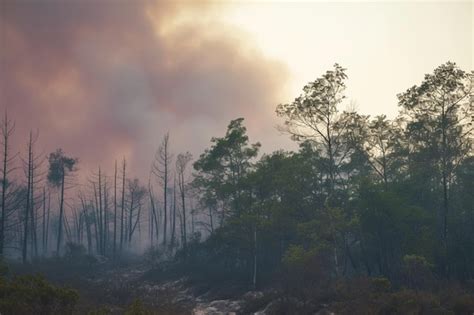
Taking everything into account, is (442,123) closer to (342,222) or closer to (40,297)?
(342,222)

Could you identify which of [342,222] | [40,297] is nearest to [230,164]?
[342,222]

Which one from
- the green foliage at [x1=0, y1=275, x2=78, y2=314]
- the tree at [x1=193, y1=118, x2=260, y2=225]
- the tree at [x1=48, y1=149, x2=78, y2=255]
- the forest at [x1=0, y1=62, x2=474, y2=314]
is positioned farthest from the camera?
the tree at [x1=48, y1=149, x2=78, y2=255]

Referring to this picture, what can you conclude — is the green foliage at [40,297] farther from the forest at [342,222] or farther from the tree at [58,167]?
the tree at [58,167]

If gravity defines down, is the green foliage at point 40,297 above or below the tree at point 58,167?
below

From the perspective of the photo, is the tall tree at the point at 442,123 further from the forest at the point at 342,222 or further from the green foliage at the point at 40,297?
the green foliage at the point at 40,297

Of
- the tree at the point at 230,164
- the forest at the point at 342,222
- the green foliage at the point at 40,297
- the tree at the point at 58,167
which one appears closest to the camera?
the green foliage at the point at 40,297

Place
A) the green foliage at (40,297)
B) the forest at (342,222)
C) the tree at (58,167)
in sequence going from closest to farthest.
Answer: the green foliage at (40,297) < the forest at (342,222) < the tree at (58,167)

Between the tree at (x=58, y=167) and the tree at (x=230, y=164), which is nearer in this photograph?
the tree at (x=230, y=164)

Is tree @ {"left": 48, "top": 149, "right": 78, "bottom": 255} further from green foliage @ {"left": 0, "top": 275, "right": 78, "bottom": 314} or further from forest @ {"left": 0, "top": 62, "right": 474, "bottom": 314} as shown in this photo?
green foliage @ {"left": 0, "top": 275, "right": 78, "bottom": 314}

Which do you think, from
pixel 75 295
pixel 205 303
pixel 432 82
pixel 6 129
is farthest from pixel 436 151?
pixel 6 129

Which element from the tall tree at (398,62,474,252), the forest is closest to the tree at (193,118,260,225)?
the forest

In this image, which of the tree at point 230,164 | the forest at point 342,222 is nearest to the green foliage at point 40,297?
the forest at point 342,222

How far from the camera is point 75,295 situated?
12242mm

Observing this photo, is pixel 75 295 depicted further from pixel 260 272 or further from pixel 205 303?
pixel 260 272
